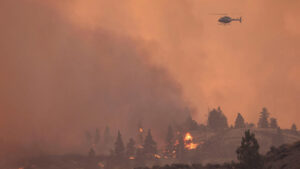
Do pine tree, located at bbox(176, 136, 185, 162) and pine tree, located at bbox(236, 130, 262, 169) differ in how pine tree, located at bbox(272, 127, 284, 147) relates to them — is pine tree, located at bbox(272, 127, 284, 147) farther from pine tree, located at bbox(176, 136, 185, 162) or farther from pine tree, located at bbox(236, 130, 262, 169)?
pine tree, located at bbox(236, 130, 262, 169)

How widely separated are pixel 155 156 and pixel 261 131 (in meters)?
72.7

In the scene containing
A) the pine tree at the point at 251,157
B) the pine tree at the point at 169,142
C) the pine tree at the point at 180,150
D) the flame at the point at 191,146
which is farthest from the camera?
the flame at the point at 191,146

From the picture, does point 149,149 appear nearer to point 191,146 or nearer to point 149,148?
point 149,148

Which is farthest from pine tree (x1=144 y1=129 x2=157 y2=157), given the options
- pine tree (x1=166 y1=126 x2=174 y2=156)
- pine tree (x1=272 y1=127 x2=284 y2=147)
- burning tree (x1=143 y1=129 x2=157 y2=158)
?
pine tree (x1=272 y1=127 x2=284 y2=147)

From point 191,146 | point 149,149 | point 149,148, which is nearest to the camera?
point 149,149

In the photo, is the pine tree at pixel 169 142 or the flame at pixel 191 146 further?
the flame at pixel 191 146

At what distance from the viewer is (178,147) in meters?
192

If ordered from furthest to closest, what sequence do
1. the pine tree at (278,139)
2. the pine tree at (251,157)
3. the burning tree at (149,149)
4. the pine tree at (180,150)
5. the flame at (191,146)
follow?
the flame at (191,146) < the pine tree at (180,150) < the pine tree at (278,139) < the burning tree at (149,149) < the pine tree at (251,157)

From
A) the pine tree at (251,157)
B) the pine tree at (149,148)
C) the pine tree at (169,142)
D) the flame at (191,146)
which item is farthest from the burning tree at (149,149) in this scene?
the pine tree at (251,157)

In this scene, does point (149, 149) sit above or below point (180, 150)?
above

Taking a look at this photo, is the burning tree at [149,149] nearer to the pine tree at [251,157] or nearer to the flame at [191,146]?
the flame at [191,146]

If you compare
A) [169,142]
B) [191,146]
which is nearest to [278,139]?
[191,146]

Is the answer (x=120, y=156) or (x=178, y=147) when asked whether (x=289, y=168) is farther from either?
(x=178, y=147)

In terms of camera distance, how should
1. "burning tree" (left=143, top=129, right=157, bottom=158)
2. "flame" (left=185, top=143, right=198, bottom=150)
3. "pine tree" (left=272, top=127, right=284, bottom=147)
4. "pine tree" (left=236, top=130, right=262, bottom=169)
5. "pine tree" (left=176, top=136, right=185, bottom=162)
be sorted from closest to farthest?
"pine tree" (left=236, top=130, right=262, bottom=169)
"burning tree" (left=143, top=129, right=157, bottom=158)
"pine tree" (left=272, top=127, right=284, bottom=147)
"pine tree" (left=176, top=136, right=185, bottom=162)
"flame" (left=185, top=143, right=198, bottom=150)
